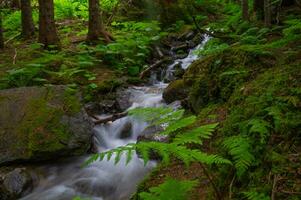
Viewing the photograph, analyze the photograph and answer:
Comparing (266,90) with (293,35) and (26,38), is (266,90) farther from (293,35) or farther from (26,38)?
(26,38)

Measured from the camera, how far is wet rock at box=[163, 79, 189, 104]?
7.83m

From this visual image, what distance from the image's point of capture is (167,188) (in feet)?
8.66

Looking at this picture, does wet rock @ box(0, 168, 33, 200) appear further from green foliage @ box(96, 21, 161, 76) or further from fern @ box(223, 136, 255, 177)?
green foliage @ box(96, 21, 161, 76)

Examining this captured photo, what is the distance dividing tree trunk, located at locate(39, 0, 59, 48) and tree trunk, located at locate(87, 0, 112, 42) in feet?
4.00

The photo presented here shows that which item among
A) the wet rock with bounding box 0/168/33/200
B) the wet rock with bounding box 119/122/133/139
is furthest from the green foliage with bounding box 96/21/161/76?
the wet rock with bounding box 0/168/33/200

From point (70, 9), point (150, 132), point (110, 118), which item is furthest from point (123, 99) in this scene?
point (70, 9)

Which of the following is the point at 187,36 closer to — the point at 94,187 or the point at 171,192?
the point at 94,187

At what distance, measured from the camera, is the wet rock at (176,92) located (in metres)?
7.83

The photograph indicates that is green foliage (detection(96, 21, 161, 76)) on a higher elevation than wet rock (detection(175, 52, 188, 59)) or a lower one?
higher

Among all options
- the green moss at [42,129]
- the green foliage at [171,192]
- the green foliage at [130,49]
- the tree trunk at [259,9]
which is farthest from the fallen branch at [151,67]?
the green foliage at [171,192]

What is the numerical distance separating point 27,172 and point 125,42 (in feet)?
21.0

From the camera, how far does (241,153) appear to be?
10.5 ft

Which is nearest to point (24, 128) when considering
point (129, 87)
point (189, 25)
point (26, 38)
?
point (129, 87)

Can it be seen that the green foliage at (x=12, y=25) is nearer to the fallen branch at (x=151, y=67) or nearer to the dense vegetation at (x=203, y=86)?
the dense vegetation at (x=203, y=86)
